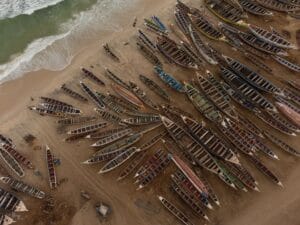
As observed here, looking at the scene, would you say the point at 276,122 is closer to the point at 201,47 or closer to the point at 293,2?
the point at 201,47

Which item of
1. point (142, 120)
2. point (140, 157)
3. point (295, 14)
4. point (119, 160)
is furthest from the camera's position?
point (295, 14)

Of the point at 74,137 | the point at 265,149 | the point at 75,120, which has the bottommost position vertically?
the point at 265,149

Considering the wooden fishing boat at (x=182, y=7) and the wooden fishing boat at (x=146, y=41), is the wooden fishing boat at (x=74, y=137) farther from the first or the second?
the wooden fishing boat at (x=182, y=7)

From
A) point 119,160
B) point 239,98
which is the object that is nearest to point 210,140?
point 239,98

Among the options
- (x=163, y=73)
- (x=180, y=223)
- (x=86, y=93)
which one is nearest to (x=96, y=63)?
(x=86, y=93)

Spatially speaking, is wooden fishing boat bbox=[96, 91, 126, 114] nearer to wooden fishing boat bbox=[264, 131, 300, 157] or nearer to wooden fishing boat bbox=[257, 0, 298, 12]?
wooden fishing boat bbox=[264, 131, 300, 157]

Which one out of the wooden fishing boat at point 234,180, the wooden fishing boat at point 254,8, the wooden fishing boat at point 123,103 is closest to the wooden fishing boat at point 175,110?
the wooden fishing boat at point 123,103

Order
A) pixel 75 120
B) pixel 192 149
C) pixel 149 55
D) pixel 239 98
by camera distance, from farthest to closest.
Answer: pixel 149 55 < pixel 239 98 < pixel 75 120 < pixel 192 149
